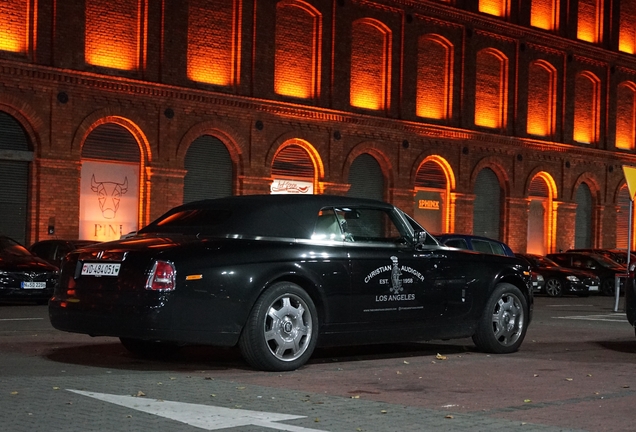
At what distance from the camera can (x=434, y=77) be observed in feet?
144

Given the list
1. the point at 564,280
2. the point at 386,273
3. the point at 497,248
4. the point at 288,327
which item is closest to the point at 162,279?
the point at 288,327

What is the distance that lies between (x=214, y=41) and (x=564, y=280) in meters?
13.3

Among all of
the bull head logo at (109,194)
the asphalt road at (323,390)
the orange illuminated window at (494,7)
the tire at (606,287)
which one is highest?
the orange illuminated window at (494,7)

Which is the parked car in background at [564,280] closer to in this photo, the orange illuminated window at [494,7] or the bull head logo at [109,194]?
the bull head logo at [109,194]

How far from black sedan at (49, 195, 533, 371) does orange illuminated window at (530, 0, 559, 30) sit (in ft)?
125

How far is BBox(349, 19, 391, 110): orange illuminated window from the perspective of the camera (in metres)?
41.1

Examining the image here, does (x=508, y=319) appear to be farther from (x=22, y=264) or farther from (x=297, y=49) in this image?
(x=297, y=49)

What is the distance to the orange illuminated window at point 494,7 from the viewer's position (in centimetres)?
4619

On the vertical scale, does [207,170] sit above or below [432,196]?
above

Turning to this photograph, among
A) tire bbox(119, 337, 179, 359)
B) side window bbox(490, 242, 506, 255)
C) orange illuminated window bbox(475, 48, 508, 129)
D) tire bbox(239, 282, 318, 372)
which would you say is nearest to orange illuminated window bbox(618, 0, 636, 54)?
orange illuminated window bbox(475, 48, 508, 129)

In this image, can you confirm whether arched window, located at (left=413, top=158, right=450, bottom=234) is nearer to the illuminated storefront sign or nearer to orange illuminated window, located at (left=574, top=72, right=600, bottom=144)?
the illuminated storefront sign

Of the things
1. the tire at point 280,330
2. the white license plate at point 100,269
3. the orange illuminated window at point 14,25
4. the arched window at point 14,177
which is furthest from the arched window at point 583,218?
the white license plate at point 100,269

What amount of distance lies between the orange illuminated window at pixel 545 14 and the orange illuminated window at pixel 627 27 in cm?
518

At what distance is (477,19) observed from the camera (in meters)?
45.2
